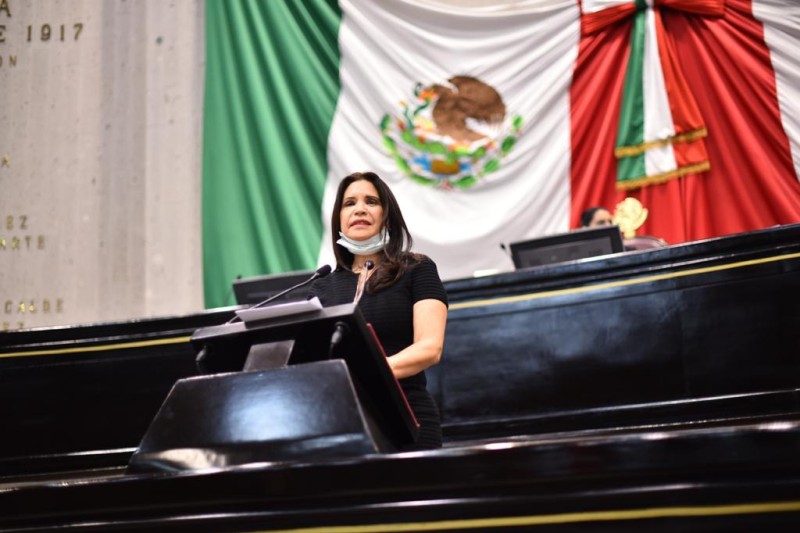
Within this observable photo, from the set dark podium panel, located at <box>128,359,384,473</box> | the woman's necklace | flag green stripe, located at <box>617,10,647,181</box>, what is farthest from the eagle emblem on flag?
dark podium panel, located at <box>128,359,384,473</box>

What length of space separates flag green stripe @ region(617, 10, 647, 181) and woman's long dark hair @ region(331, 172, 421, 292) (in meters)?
3.03

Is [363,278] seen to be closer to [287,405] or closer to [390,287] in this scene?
[390,287]

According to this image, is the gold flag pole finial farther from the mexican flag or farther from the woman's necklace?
the woman's necklace

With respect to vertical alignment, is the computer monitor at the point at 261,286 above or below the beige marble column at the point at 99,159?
below

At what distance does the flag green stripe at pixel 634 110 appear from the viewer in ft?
16.9

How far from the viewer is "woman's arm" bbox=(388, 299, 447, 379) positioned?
79.3 inches

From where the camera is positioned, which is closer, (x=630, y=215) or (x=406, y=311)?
(x=406, y=311)

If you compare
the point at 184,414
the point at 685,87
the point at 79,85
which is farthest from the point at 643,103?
the point at 184,414

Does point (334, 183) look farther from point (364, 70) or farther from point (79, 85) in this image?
point (79, 85)

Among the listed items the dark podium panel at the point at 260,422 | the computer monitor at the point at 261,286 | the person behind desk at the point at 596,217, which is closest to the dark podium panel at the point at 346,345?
the dark podium panel at the point at 260,422

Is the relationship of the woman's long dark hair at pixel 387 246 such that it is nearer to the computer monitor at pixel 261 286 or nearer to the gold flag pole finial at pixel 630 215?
the computer monitor at pixel 261 286

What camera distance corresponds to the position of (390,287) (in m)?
2.25

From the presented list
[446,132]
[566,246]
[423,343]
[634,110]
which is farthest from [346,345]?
[446,132]

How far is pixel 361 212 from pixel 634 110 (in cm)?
325
